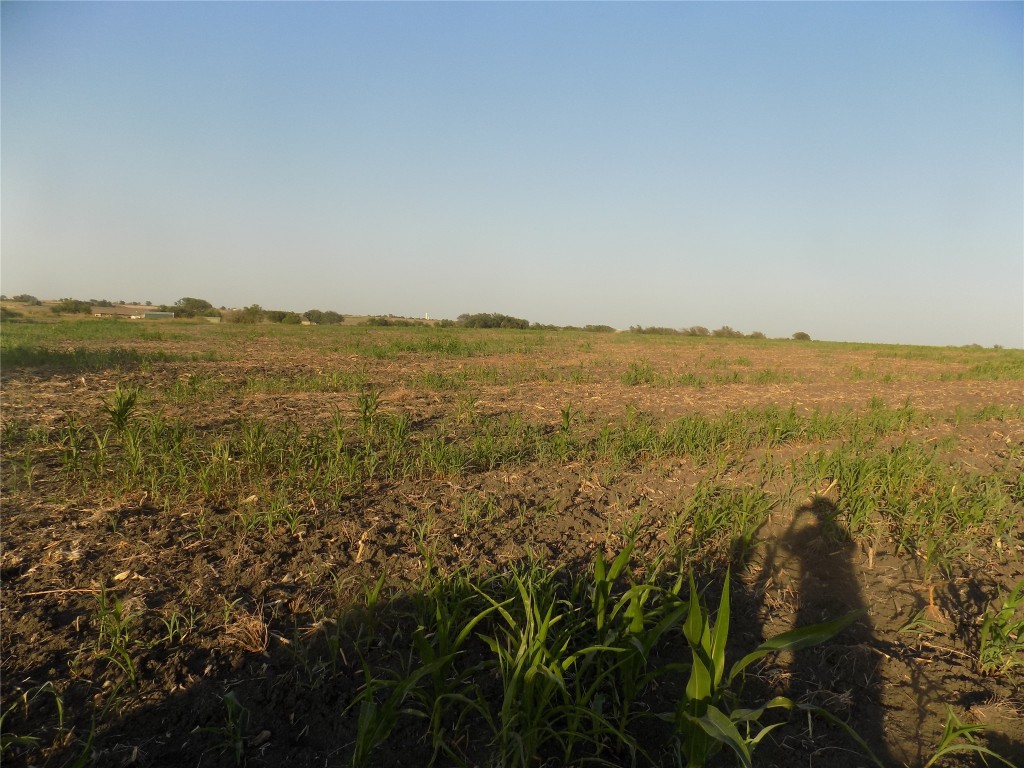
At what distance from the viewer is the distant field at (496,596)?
1747 millimetres

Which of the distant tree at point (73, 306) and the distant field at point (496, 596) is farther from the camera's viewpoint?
the distant tree at point (73, 306)

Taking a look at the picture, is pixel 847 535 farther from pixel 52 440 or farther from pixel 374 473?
pixel 52 440

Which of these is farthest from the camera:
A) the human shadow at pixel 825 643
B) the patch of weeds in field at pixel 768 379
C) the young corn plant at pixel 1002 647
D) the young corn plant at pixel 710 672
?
the patch of weeds in field at pixel 768 379

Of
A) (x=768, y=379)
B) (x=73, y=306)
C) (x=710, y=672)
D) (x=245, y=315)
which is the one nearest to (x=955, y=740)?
(x=710, y=672)

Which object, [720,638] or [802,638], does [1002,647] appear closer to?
[802,638]

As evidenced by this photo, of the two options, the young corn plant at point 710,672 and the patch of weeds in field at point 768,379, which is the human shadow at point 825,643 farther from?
the patch of weeds in field at point 768,379

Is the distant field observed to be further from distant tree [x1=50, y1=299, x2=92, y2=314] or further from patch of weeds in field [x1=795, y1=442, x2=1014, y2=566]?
distant tree [x1=50, y1=299, x2=92, y2=314]

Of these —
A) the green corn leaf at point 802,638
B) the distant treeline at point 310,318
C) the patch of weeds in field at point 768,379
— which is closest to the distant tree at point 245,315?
the distant treeline at point 310,318

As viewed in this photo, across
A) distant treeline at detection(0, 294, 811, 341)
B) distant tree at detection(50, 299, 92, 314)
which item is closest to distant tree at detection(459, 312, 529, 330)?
distant treeline at detection(0, 294, 811, 341)

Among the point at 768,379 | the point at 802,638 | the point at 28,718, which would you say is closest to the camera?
the point at 802,638

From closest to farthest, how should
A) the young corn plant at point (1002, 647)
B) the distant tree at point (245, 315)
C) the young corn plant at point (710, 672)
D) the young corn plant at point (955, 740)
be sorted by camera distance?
the young corn plant at point (710, 672), the young corn plant at point (955, 740), the young corn plant at point (1002, 647), the distant tree at point (245, 315)

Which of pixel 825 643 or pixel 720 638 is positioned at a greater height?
pixel 720 638

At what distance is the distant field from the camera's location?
1747mm

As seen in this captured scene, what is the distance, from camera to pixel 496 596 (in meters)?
2.48
